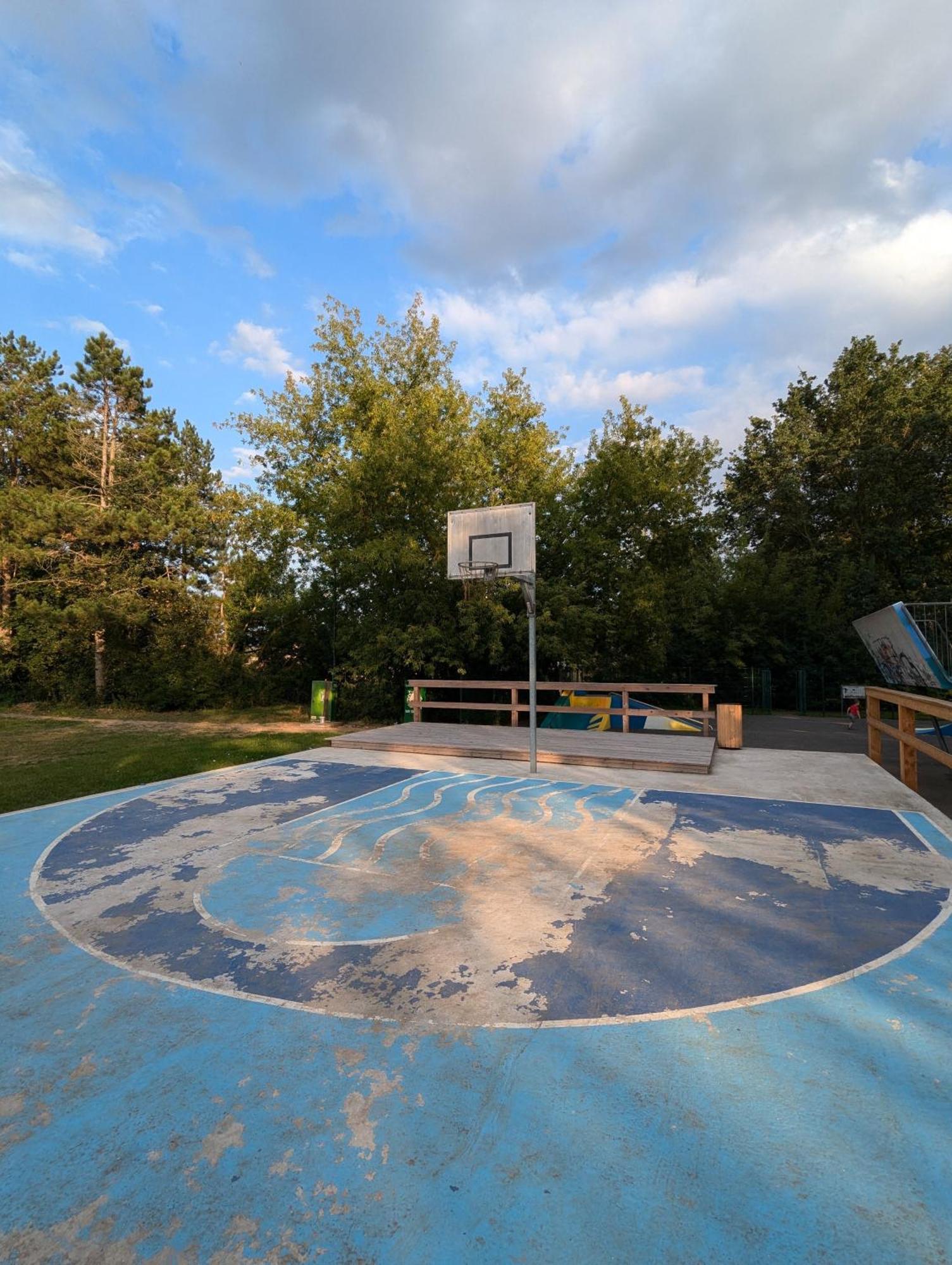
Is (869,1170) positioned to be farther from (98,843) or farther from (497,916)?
(98,843)

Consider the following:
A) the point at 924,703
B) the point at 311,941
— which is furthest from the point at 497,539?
the point at 311,941

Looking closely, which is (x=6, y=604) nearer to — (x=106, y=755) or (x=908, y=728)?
(x=106, y=755)

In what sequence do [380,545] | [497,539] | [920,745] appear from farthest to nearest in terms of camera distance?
[380,545] → [497,539] → [920,745]

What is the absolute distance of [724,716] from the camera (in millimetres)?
10555

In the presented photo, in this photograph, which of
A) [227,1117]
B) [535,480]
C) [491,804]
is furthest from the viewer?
[535,480]

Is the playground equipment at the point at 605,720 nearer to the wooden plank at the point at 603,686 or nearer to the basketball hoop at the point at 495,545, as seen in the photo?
the wooden plank at the point at 603,686

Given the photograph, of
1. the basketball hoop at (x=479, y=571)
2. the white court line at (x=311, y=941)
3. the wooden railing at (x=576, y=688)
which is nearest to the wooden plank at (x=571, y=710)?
the wooden railing at (x=576, y=688)

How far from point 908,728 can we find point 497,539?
6.09m

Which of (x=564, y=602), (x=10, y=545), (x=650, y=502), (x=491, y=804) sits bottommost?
(x=491, y=804)

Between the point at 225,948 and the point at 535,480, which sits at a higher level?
the point at 535,480

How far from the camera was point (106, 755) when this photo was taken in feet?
34.4

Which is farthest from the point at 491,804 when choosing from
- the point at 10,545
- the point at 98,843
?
the point at 10,545

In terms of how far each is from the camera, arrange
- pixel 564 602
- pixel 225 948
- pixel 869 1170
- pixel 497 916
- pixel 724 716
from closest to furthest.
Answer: pixel 869 1170 → pixel 225 948 → pixel 497 916 → pixel 724 716 → pixel 564 602

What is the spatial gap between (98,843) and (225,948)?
2766mm
